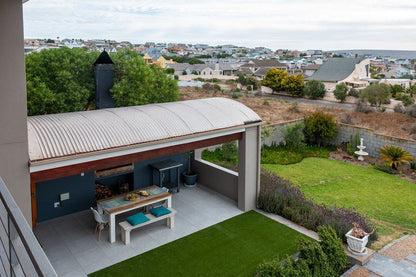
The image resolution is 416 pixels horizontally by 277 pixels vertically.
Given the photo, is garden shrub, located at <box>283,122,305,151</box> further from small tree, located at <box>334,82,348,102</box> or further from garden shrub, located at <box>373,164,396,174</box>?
small tree, located at <box>334,82,348,102</box>

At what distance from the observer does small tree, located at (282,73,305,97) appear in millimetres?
43069

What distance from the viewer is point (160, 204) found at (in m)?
10.5

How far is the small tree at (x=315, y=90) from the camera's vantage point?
136ft

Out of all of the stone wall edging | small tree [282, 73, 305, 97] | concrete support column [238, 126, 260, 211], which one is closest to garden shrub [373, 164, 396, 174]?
the stone wall edging

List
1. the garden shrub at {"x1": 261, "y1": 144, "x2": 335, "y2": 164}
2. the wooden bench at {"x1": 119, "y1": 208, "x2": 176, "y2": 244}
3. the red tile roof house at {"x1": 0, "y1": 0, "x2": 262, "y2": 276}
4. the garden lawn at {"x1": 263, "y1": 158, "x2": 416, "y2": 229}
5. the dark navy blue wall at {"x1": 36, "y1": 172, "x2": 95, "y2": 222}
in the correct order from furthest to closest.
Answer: the garden shrub at {"x1": 261, "y1": 144, "x2": 335, "y2": 164} → the garden lawn at {"x1": 263, "y1": 158, "x2": 416, "y2": 229} → the dark navy blue wall at {"x1": 36, "y1": 172, "x2": 95, "y2": 222} → the wooden bench at {"x1": 119, "y1": 208, "x2": 176, "y2": 244} → the red tile roof house at {"x1": 0, "y1": 0, "x2": 262, "y2": 276}

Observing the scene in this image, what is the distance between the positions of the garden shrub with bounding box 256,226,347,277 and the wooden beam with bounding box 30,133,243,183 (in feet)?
12.4

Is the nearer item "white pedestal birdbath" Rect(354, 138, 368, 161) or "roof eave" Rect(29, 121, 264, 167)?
"roof eave" Rect(29, 121, 264, 167)

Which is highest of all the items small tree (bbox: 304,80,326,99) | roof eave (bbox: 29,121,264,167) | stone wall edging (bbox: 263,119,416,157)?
small tree (bbox: 304,80,326,99)

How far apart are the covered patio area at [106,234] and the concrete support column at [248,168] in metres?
0.48

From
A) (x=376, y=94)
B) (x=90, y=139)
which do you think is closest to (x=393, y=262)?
(x=90, y=139)

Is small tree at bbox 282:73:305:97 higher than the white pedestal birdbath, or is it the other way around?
small tree at bbox 282:73:305:97

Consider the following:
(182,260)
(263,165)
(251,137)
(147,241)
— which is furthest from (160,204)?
(263,165)

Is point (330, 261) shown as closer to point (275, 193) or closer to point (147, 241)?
point (275, 193)

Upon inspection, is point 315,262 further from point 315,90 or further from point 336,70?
point 336,70
